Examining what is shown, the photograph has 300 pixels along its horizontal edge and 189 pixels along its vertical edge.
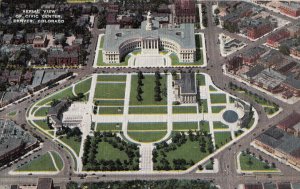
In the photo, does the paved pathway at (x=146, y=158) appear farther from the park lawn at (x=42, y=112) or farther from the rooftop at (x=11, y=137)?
the park lawn at (x=42, y=112)

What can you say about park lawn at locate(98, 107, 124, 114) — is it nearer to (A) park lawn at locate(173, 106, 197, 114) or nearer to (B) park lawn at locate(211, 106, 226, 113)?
(A) park lawn at locate(173, 106, 197, 114)

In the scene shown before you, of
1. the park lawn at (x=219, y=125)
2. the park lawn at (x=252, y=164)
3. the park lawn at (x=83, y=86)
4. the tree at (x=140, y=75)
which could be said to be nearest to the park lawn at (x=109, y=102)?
the park lawn at (x=83, y=86)

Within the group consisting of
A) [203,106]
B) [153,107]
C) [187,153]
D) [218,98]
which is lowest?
[187,153]

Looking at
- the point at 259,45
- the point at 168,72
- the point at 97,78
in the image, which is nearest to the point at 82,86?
the point at 97,78

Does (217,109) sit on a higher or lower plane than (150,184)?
higher

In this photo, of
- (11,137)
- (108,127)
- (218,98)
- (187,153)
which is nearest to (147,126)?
(108,127)

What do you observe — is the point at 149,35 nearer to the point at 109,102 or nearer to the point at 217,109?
the point at 109,102

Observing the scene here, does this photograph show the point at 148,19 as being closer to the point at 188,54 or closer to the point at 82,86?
the point at 188,54
